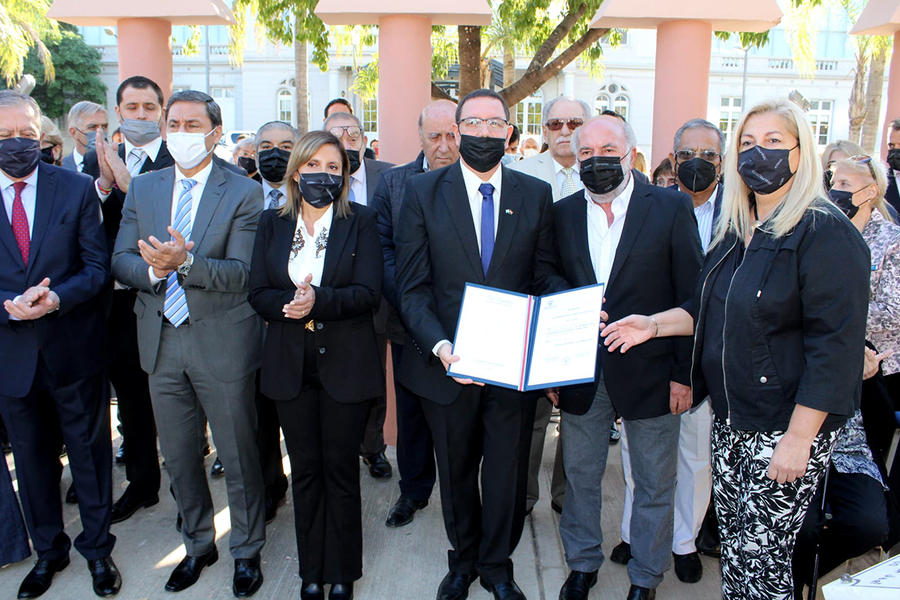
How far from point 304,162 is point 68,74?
3851cm

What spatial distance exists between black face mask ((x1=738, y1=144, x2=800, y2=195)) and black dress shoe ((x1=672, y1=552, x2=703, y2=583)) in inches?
83.8

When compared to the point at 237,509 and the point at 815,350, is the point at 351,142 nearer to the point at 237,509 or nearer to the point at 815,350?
the point at 237,509

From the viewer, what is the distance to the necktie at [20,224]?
3395 millimetres

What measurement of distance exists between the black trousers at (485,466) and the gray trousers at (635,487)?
264mm

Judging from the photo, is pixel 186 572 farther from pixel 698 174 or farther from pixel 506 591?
pixel 698 174

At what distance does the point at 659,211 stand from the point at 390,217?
5.56ft

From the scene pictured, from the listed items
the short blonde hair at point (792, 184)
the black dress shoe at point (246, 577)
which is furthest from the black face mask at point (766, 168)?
the black dress shoe at point (246, 577)

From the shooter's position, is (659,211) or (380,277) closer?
(659,211)

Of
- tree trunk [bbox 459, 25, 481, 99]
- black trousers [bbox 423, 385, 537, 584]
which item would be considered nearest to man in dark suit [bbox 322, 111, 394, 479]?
black trousers [bbox 423, 385, 537, 584]

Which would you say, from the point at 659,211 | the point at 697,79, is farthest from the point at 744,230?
the point at 697,79

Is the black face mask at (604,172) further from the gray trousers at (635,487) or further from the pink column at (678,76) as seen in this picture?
the pink column at (678,76)

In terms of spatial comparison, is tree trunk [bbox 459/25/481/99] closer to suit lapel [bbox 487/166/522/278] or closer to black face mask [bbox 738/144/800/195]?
suit lapel [bbox 487/166/522/278]

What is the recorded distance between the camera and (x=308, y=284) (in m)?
3.04

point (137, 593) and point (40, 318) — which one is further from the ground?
point (40, 318)
